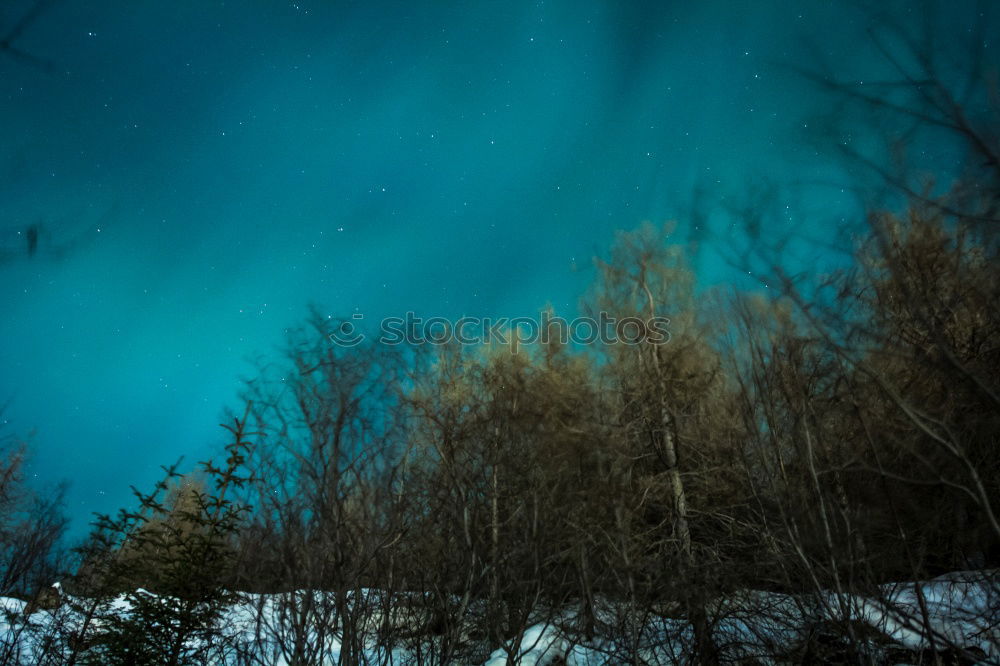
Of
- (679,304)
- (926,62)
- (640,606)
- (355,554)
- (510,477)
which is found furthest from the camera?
(679,304)

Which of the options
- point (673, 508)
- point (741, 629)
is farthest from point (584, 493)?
point (673, 508)

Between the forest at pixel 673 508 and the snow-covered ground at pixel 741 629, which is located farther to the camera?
the snow-covered ground at pixel 741 629

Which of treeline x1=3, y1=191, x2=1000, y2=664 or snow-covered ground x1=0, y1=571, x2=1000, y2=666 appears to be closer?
treeline x1=3, y1=191, x2=1000, y2=664

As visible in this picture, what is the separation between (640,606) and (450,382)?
7.13 meters

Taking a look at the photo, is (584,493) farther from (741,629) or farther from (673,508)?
(673,508)

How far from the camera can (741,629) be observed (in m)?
5.75

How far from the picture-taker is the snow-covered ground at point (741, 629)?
3416 mm

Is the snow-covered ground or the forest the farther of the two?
the snow-covered ground

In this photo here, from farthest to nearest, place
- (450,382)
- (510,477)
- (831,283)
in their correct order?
(450,382) < (510,477) < (831,283)

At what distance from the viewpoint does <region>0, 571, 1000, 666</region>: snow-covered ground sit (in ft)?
11.2

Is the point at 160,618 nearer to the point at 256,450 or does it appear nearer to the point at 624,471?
the point at 256,450

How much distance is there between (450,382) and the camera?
40.0ft

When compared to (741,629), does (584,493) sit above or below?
above

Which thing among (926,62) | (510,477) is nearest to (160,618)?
(510,477)
